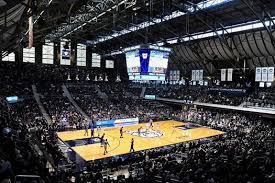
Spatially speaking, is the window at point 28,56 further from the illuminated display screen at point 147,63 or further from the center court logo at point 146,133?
the illuminated display screen at point 147,63

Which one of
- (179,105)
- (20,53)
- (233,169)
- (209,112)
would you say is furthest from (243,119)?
(20,53)

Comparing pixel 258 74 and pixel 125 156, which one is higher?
pixel 258 74

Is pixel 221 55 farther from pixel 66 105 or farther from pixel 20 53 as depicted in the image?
pixel 20 53

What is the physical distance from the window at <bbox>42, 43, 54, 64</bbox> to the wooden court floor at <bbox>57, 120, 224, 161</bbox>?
79.1 ft

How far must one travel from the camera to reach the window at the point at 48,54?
47.8 metres

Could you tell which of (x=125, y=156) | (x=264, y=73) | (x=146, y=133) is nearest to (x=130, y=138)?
(x=146, y=133)

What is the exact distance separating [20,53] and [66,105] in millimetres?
16493

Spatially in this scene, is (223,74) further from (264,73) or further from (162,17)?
(162,17)

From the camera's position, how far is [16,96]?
112ft

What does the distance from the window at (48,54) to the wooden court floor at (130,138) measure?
79.1 feet

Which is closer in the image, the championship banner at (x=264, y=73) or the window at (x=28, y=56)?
the championship banner at (x=264, y=73)

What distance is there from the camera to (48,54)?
1900 inches

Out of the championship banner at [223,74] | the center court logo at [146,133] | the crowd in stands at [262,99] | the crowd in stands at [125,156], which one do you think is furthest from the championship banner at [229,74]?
the center court logo at [146,133]

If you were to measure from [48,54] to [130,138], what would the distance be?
3037 centimetres
